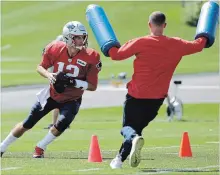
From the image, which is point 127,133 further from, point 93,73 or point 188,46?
point 93,73

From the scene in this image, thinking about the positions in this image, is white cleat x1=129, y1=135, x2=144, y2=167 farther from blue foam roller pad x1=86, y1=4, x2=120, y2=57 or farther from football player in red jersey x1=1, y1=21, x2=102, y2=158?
football player in red jersey x1=1, y1=21, x2=102, y2=158

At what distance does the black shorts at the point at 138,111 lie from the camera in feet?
33.9

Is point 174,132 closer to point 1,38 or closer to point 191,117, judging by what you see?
point 191,117

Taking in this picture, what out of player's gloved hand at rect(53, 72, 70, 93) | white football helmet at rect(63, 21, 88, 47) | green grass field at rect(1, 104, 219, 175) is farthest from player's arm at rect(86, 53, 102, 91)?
green grass field at rect(1, 104, 219, 175)

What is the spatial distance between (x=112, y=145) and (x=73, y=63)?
13.4 ft

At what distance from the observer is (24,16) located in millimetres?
95938

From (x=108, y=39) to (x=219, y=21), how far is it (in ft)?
6.81

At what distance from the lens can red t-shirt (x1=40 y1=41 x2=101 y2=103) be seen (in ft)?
39.3

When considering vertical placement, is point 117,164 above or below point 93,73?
below

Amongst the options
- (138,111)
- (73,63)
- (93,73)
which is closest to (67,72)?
(73,63)

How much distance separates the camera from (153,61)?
402 inches

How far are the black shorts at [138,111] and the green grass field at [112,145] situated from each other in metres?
0.55

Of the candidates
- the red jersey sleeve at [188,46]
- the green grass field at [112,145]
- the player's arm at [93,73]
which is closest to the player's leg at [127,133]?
the green grass field at [112,145]

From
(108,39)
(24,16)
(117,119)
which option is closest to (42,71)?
(108,39)
